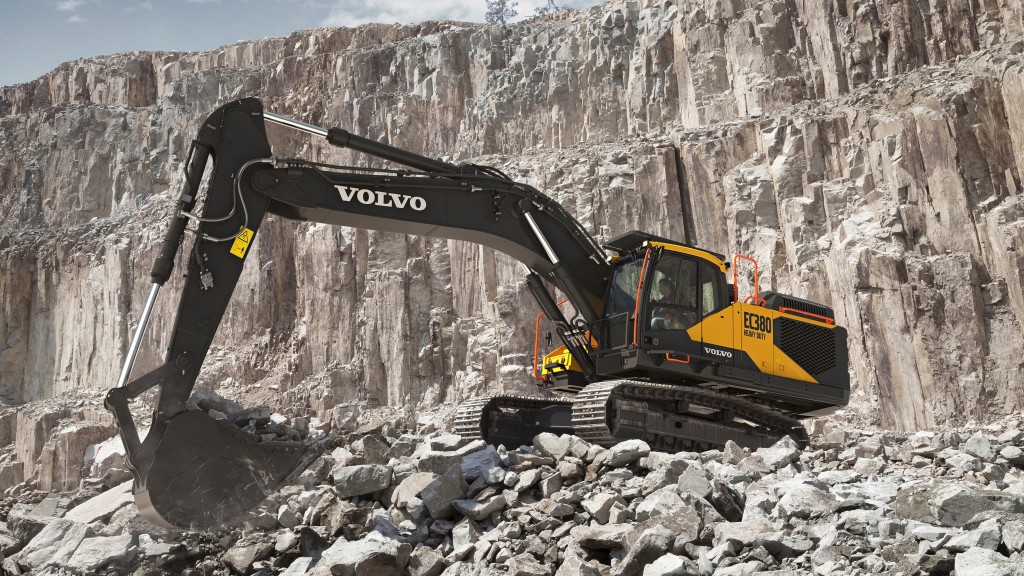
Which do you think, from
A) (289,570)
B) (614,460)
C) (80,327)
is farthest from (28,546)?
(80,327)

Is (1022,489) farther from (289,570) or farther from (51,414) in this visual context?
(51,414)

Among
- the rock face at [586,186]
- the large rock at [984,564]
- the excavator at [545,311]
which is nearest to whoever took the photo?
the large rock at [984,564]

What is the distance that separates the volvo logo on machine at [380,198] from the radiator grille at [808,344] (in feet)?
16.0

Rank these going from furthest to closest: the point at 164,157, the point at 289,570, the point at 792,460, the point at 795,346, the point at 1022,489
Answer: the point at 164,157 < the point at 795,346 < the point at 792,460 < the point at 1022,489 < the point at 289,570

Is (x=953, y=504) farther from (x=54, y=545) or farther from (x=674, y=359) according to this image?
(x=54, y=545)

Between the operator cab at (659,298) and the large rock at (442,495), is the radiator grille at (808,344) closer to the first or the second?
the operator cab at (659,298)

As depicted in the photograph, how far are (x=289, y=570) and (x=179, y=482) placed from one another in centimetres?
119

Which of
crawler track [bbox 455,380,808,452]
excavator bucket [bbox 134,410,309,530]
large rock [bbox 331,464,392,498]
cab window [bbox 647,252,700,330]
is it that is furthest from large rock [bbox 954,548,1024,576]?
excavator bucket [bbox 134,410,309,530]

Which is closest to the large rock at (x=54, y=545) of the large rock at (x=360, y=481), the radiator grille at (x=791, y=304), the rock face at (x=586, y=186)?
the large rock at (x=360, y=481)

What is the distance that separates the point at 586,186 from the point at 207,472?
2413cm

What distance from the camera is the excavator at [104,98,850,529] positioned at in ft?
26.4

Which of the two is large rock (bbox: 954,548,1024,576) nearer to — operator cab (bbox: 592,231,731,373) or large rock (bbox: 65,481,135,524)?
operator cab (bbox: 592,231,731,373)

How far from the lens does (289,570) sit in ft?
25.3

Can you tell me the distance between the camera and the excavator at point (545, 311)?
8047mm
